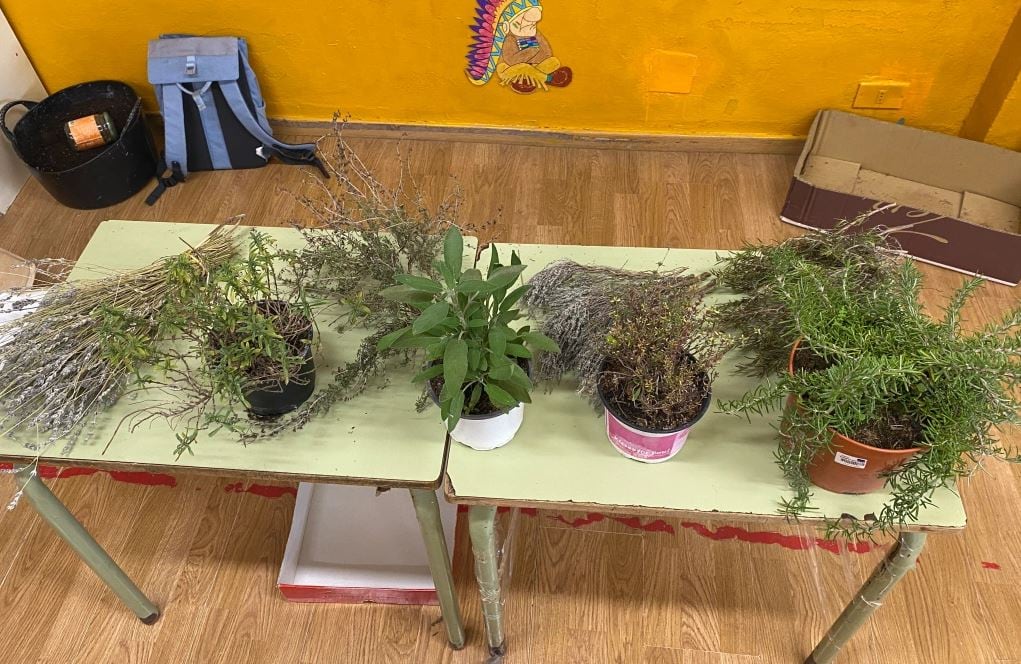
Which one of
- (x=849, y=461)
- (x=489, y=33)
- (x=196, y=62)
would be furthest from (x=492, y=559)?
(x=196, y=62)

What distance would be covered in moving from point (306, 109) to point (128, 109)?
674mm

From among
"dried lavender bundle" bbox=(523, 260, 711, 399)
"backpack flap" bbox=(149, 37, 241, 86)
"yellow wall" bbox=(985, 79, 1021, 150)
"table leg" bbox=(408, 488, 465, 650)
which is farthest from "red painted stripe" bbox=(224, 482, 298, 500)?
"yellow wall" bbox=(985, 79, 1021, 150)

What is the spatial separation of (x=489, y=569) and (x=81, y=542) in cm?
87

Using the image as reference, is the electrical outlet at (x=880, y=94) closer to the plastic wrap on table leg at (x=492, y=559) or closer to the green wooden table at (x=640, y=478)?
the green wooden table at (x=640, y=478)

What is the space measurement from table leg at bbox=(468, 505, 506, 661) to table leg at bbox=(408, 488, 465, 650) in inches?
2.7

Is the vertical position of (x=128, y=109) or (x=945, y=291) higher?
(x=128, y=109)

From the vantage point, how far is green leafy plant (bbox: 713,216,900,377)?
1293 mm

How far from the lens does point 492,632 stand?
167cm

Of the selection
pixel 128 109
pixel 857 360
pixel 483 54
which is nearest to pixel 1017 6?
pixel 483 54

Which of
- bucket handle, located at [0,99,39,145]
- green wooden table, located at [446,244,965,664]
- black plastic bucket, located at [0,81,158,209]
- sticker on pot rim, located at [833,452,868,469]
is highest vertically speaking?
sticker on pot rim, located at [833,452,868,469]

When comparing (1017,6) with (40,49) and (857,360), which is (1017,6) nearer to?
(857,360)

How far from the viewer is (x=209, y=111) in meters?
2.80

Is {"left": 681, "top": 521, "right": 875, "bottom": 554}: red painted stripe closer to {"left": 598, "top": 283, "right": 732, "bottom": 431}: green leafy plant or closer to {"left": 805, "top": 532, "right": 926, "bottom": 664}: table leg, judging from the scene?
{"left": 805, "top": 532, "right": 926, "bottom": 664}: table leg

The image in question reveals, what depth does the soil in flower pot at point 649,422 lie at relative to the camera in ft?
3.84
